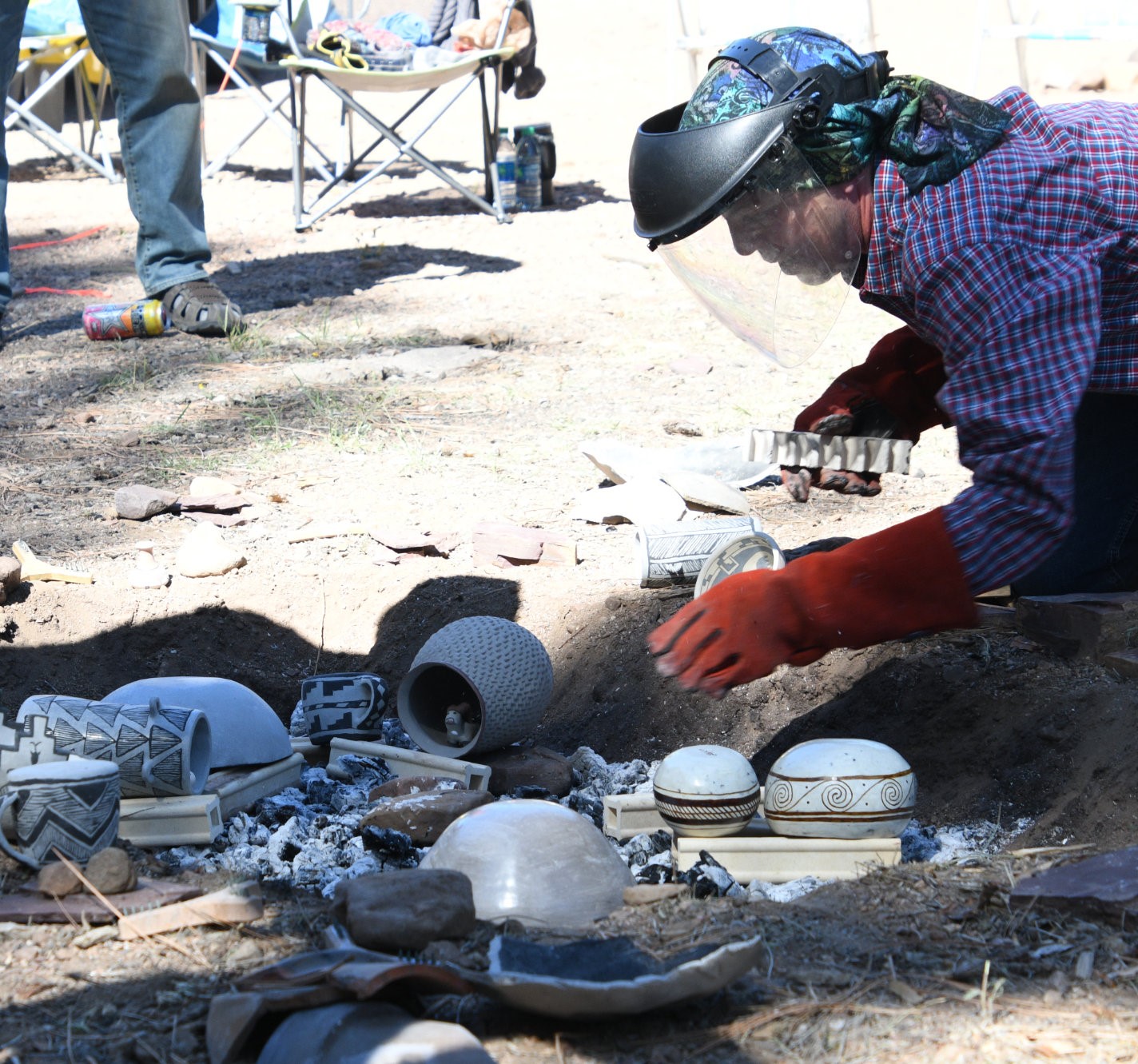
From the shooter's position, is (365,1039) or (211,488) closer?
(365,1039)

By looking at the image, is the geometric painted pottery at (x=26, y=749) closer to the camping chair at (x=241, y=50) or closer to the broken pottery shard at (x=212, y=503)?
the broken pottery shard at (x=212, y=503)

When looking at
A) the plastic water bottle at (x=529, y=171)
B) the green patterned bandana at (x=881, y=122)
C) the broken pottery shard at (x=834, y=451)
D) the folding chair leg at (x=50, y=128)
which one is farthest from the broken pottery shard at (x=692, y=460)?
the folding chair leg at (x=50, y=128)

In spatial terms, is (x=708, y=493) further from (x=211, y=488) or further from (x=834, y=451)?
(x=211, y=488)

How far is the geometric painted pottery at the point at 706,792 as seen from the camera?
2311 millimetres


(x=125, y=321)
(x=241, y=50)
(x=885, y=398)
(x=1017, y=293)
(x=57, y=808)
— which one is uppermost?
(x=241, y=50)

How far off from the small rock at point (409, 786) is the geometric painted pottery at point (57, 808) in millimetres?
651

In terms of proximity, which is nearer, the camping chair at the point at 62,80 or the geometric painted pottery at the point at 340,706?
the geometric painted pottery at the point at 340,706

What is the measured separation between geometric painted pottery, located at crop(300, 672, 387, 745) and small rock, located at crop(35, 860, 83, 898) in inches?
40.6

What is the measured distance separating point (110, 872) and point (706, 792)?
3.35 ft

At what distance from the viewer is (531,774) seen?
2854mm

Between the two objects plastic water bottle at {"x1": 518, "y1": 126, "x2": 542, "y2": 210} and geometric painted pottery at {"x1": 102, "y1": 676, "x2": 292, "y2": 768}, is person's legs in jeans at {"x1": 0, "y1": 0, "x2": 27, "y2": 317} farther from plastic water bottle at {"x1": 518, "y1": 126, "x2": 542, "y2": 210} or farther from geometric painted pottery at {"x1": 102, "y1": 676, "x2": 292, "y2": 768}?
plastic water bottle at {"x1": 518, "y1": 126, "x2": 542, "y2": 210}

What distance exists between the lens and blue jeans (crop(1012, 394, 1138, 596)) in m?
3.11

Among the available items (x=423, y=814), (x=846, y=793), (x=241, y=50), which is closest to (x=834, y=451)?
(x=846, y=793)

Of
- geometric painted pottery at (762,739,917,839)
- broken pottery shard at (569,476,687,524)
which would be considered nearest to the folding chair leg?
broken pottery shard at (569,476,687,524)
